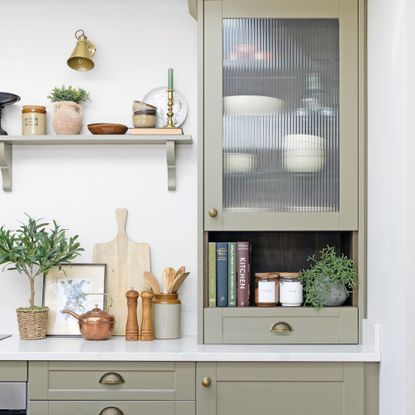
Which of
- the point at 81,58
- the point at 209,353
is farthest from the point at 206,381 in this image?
the point at 81,58

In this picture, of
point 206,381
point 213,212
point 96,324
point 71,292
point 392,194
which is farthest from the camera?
point 71,292

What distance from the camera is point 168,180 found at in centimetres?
335

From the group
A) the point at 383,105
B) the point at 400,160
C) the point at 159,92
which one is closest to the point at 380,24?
the point at 383,105

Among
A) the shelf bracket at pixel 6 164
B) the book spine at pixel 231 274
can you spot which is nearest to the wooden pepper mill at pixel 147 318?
the book spine at pixel 231 274

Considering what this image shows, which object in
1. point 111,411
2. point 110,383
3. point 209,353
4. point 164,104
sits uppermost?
point 164,104

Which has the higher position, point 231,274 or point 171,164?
point 171,164

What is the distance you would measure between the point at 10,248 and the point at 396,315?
1.60m

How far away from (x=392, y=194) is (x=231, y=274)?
0.78 m

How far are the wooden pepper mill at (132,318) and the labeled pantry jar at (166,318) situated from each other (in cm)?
8

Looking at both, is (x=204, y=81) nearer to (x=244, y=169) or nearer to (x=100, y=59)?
(x=244, y=169)

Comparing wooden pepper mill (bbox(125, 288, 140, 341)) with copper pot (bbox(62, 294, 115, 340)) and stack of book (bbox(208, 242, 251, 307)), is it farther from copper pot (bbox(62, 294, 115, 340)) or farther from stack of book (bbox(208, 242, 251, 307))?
stack of book (bbox(208, 242, 251, 307))

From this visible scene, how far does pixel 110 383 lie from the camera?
2.80 m

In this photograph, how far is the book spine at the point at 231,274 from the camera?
9.97 feet

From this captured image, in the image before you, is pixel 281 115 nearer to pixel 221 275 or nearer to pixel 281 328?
pixel 221 275
